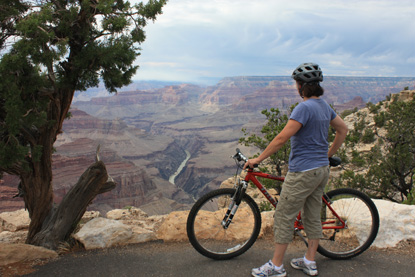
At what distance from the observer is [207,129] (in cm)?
18225

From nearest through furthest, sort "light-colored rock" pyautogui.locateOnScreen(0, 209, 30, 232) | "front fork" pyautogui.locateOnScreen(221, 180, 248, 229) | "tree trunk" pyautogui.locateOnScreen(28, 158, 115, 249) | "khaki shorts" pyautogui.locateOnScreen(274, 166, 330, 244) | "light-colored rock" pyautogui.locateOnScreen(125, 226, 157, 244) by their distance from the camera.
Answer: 1. "khaki shorts" pyautogui.locateOnScreen(274, 166, 330, 244)
2. "front fork" pyautogui.locateOnScreen(221, 180, 248, 229)
3. "light-colored rock" pyautogui.locateOnScreen(125, 226, 157, 244)
4. "tree trunk" pyautogui.locateOnScreen(28, 158, 115, 249)
5. "light-colored rock" pyautogui.locateOnScreen(0, 209, 30, 232)

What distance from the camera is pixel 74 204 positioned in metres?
5.57

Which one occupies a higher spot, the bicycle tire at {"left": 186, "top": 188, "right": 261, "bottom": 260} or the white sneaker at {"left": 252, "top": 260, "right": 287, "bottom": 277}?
the bicycle tire at {"left": 186, "top": 188, "right": 261, "bottom": 260}

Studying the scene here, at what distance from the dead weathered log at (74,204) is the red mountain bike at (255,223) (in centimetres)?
225

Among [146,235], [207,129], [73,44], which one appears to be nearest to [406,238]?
[146,235]

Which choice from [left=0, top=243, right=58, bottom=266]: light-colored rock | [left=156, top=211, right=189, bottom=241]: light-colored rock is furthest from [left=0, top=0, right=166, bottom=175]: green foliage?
[left=156, top=211, right=189, bottom=241]: light-colored rock

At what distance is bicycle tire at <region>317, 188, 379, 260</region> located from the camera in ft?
13.4

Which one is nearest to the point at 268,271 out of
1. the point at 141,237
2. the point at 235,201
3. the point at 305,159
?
the point at 235,201

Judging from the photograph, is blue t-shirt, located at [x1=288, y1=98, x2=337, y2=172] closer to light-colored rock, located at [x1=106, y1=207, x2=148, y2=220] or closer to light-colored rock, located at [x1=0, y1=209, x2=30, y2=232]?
light-colored rock, located at [x1=106, y1=207, x2=148, y2=220]

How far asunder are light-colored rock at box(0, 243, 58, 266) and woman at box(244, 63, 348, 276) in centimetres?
310

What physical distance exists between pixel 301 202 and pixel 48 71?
4.48 meters

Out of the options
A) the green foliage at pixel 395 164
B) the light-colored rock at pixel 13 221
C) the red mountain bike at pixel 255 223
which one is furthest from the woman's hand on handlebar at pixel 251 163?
the light-colored rock at pixel 13 221

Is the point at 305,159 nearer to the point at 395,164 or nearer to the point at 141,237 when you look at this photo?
the point at 141,237

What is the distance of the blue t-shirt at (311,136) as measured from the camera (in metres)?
3.17
